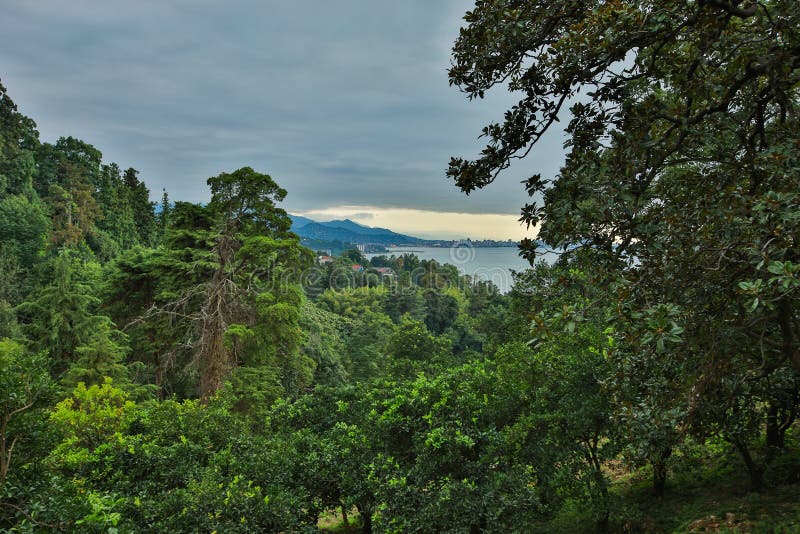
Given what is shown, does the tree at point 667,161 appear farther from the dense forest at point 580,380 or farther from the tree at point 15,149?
the tree at point 15,149

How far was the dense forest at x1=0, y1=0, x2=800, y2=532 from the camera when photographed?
3166 mm

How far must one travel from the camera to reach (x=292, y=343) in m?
17.9

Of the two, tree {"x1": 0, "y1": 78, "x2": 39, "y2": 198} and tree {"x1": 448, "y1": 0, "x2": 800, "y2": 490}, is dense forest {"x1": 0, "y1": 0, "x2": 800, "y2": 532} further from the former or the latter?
tree {"x1": 0, "y1": 78, "x2": 39, "y2": 198}

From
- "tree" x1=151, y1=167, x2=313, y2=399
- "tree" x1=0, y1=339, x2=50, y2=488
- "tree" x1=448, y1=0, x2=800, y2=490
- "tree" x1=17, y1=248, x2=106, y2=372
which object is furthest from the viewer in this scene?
"tree" x1=17, y1=248, x2=106, y2=372

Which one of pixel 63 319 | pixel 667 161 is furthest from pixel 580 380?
pixel 63 319

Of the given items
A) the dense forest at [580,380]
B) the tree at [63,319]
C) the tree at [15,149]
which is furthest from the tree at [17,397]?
the tree at [15,149]

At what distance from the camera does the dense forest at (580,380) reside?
3166mm

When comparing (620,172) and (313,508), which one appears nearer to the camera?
(620,172)

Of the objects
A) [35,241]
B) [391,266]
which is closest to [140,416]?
[35,241]

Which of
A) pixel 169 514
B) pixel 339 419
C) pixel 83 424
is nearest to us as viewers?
pixel 169 514

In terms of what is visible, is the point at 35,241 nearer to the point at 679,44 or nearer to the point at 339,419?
the point at 339,419

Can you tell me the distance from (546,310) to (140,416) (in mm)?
8823

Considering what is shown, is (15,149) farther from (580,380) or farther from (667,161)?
(667,161)

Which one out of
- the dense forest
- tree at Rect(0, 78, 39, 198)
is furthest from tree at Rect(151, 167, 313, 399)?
tree at Rect(0, 78, 39, 198)
